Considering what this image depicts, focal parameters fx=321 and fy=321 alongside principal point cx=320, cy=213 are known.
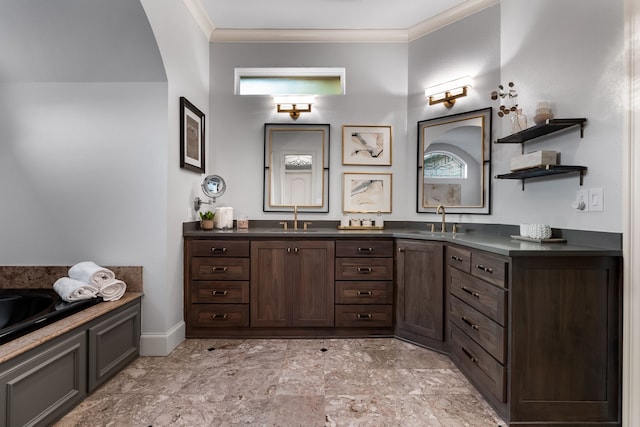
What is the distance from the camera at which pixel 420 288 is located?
259 cm

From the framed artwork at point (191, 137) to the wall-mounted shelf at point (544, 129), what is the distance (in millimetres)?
2473

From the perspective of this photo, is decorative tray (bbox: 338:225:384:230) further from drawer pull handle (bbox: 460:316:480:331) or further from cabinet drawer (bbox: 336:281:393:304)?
drawer pull handle (bbox: 460:316:480:331)

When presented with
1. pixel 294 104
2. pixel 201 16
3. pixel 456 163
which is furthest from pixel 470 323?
pixel 201 16

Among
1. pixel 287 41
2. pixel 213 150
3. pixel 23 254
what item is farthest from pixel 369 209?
pixel 23 254

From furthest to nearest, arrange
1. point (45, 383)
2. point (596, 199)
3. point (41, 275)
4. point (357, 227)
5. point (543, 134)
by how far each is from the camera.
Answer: point (357, 227) < point (41, 275) < point (543, 134) < point (596, 199) < point (45, 383)

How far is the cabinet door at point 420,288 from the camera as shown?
2.47 meters

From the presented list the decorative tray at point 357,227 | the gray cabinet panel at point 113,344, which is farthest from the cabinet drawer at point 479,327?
the gray cabinet panel at point 113,344

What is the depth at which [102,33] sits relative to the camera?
211 cm

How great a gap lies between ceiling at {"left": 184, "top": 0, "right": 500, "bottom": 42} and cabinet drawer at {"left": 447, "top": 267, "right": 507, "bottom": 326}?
7.62 ft

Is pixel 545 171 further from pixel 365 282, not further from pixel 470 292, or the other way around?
pixel 365 282

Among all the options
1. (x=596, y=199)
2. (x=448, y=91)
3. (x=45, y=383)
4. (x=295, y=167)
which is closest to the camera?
(x=45, y=383)

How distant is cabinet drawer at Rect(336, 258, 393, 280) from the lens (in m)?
2.77

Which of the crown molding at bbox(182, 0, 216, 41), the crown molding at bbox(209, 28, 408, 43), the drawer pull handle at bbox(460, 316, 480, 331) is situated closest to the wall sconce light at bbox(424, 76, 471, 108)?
the crown molding at bbox(209, 28, 408, 43)

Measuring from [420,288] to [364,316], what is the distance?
0.55 m
